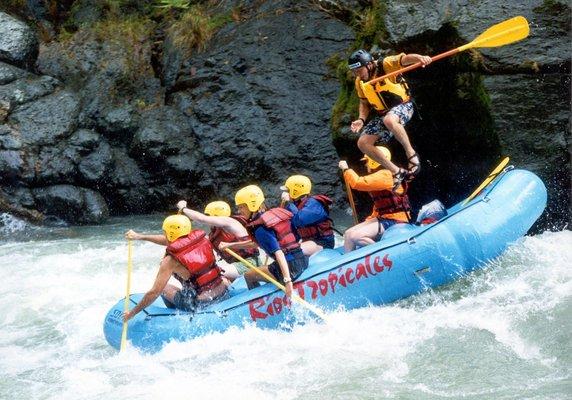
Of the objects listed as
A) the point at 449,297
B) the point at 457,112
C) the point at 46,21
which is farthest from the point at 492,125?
the point at 46,21

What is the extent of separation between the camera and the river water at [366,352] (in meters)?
5.34

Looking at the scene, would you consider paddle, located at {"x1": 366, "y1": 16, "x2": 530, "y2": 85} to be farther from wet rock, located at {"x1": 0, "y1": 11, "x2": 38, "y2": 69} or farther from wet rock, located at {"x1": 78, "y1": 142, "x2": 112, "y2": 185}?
wet rock, located at {"x1": 0, "y1": 11, "x2": 38, "y2": 69}

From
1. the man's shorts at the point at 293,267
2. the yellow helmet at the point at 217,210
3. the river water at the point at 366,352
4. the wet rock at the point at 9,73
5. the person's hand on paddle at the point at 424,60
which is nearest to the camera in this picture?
the river water at the point at 366,352

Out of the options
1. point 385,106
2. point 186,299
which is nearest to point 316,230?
point 385,106

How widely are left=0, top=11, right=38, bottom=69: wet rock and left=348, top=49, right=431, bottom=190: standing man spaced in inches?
297

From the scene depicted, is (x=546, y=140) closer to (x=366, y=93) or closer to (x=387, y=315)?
(x=366, y=93)

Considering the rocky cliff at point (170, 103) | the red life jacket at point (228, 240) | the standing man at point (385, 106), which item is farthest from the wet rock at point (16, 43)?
the standing man at point (385, 106)

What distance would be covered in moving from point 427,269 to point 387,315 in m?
0.48

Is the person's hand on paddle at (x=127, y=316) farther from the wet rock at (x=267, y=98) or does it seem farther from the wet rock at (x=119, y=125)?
the wet rock at (x=119, y=125)

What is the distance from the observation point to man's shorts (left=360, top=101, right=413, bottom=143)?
289 inches

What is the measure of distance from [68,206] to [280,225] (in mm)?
6264

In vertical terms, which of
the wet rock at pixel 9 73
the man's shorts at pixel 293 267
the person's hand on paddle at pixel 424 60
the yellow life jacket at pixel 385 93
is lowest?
the man's shorts at pixel 293 267

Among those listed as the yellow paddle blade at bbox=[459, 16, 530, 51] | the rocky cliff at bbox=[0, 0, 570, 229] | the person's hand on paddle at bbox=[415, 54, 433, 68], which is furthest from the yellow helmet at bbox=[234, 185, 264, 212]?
the rocky cliff at bbox=[0, 0, 570, 229]

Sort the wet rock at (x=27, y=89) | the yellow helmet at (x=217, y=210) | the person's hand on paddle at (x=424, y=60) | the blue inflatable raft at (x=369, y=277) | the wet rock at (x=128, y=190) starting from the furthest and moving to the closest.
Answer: the wet rock at (x=27, y=89) → the wet rock at (x=128, y=190) → the yellow helmet at (x=217, y=210) → the person's hand on paddle at (x=424, y=60) → the blue inflatable raft at (x=369, y=277)
